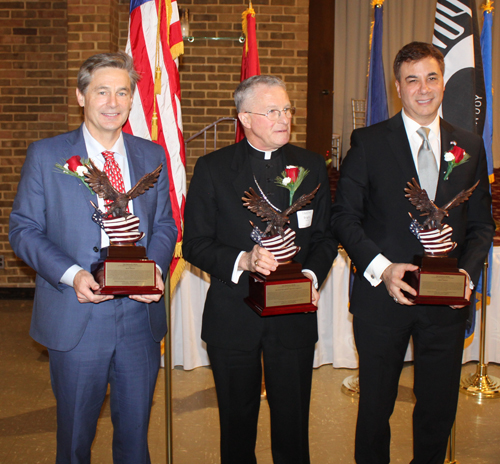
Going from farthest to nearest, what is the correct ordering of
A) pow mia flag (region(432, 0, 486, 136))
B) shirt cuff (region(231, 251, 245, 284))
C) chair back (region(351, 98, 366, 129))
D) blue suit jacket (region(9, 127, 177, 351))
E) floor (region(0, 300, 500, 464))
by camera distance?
chair back (region(351, 98, 366, 129)), pow mia flag (region(432, 0, 486, 136)), floor (region(0, 300, 500, 464)), shirt cuff (region(231, 251, 245, 284)), blue suit jacket (region(9, 127, 177, 351))

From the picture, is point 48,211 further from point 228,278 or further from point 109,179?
point 228,278

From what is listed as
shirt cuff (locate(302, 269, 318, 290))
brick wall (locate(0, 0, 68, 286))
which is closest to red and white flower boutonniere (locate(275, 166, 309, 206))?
shirt cuff (locate(302, 269, 318, 290))

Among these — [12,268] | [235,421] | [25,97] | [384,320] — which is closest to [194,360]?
[235,421]

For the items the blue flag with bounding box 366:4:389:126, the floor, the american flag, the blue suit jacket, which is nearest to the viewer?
the blue suit jacket

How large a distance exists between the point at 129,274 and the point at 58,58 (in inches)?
186

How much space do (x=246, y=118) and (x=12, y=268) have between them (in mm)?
4615

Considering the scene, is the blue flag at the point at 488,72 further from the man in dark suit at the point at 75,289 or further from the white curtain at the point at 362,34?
the white curtain at the point at 362,34

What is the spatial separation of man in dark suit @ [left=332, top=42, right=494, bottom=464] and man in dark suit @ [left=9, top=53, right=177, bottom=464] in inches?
33.4

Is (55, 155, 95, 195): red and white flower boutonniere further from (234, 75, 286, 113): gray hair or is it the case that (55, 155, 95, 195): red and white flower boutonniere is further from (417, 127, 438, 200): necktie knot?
(417, 127, 438, 200): necktie knot

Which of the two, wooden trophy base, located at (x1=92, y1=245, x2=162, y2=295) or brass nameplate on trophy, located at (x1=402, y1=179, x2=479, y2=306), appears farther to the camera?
brass nameplate on trophy, located at (x1=402, y1=179, x2=479, y2=306)

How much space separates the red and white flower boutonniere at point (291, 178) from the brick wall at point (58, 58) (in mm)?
3828

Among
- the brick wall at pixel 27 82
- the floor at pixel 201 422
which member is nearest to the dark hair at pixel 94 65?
the floor at pixel 201 422

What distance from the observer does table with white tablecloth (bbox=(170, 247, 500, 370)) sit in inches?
150

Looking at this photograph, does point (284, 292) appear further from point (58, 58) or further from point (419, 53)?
point (58, 58)
